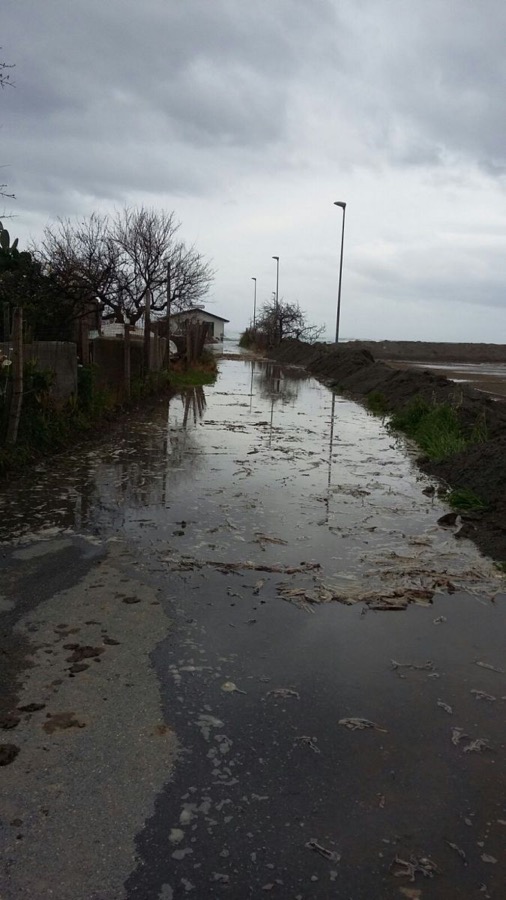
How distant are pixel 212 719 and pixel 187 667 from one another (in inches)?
21.6

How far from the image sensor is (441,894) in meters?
2.39

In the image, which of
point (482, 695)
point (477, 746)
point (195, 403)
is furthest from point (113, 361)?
point (477, 746)

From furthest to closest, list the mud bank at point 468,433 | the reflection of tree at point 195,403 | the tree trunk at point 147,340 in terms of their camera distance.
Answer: the tree trunk at point 147,340
the reflection of tree at point 195,403
the mud bank at point 468,433

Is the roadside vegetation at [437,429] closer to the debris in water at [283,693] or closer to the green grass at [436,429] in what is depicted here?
the green grass at [436,429]

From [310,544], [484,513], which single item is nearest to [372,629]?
[310,544]

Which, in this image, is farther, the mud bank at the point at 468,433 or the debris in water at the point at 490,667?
the mud bank at the point at 468,433

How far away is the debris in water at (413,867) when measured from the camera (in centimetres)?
247

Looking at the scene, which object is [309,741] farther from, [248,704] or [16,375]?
Result: [16,375]

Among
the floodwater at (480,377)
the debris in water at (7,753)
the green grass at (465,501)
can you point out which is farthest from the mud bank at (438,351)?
the debris in water at (7,753)

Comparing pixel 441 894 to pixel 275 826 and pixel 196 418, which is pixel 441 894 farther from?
pixel 196 418

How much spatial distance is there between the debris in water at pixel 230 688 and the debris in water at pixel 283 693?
0.15 m

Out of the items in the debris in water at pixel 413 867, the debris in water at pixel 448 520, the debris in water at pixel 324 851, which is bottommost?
the debris in water at pixel 413 867

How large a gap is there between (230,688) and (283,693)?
281mm

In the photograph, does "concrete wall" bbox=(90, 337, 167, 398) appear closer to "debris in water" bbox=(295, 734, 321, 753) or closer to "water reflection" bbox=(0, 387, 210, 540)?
"water reflection" bbox=(0, 387, 210, 540)
